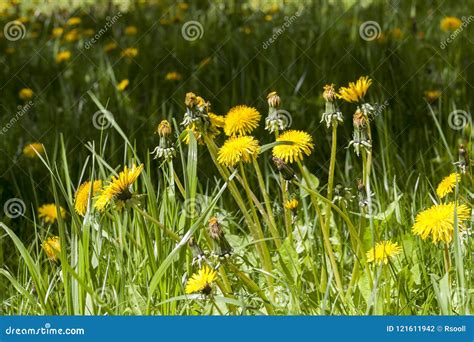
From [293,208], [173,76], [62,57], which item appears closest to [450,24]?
[173,76]

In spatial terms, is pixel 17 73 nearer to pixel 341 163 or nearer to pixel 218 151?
pixel 341 163

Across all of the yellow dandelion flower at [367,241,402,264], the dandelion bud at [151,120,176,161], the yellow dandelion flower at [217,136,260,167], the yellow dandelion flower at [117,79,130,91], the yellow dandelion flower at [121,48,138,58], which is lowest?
the yellow dandelion flower at [367,241,402,264]

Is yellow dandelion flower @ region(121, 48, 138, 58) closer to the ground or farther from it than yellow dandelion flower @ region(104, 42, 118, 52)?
closer to the ground

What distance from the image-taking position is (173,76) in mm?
3762

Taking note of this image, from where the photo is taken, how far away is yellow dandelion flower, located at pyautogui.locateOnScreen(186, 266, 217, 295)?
65.7 inches

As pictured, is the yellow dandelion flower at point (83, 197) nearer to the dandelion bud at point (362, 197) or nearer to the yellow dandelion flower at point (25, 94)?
the dandelion bud at point (362, 197)

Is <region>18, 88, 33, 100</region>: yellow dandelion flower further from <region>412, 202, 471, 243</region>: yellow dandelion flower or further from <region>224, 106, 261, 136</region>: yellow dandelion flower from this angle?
<region>412, 202, 471, 243</region>: yellow dandelion flower

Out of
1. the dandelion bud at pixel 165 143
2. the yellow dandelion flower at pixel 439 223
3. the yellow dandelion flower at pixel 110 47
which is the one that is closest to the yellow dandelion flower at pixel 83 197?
the dandelion bud at pixel 165 143

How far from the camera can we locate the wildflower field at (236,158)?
1.83 metres

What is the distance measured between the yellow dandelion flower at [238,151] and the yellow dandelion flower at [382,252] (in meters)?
0.31

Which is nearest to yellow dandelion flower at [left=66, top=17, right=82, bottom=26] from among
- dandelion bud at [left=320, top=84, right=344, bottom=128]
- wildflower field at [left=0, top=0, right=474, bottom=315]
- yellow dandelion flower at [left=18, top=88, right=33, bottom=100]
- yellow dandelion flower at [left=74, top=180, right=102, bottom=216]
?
wildflower field at [left=0, top=0, right=474, bottom=315]

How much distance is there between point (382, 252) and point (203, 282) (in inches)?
15.0

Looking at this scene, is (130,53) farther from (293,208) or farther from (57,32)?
(293,208)

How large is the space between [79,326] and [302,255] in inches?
23.0
